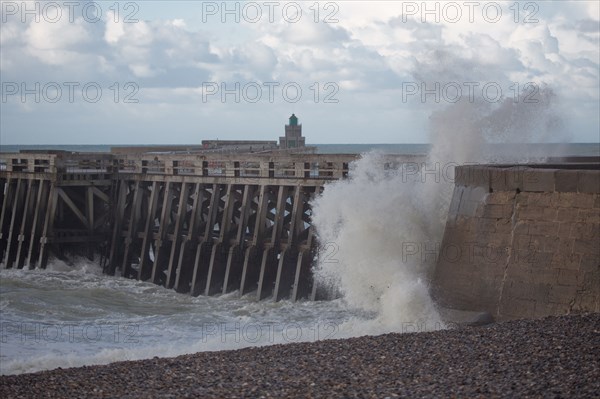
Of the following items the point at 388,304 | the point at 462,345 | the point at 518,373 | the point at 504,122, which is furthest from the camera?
the point at 504,122

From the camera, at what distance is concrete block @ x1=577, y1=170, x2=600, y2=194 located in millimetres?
12180

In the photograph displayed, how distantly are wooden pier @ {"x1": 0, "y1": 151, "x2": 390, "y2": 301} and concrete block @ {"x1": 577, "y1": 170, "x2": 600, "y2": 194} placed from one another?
7589 mm

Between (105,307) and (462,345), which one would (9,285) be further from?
(462,345)

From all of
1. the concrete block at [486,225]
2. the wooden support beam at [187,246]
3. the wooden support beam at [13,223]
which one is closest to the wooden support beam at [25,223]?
the wooden support beam at [13,223]

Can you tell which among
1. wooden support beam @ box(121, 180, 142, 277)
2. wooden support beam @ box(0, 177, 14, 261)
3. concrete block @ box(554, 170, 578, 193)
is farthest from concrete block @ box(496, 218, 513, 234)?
wooden support beam @ box(0, 177, 14, 261)

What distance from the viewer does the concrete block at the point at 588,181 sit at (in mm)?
12180

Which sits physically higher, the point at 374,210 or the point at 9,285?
the point at 374,210

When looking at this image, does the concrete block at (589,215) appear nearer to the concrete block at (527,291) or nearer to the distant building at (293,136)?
the concrete block at (527,291)

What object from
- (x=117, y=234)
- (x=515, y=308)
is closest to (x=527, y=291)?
(x=515, y=308)

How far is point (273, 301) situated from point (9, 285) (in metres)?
7.56

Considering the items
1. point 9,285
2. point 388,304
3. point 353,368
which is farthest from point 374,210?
point 9,285

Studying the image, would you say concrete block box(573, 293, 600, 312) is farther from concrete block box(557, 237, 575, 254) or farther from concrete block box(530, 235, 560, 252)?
concrete block box(530, 235, 560, 252)

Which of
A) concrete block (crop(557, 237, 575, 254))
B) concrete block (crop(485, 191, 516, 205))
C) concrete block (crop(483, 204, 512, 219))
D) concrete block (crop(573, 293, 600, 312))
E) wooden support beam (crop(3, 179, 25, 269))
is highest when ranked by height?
concrete block (crop(485, 191, 516, 205))

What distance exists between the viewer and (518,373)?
357 inches
